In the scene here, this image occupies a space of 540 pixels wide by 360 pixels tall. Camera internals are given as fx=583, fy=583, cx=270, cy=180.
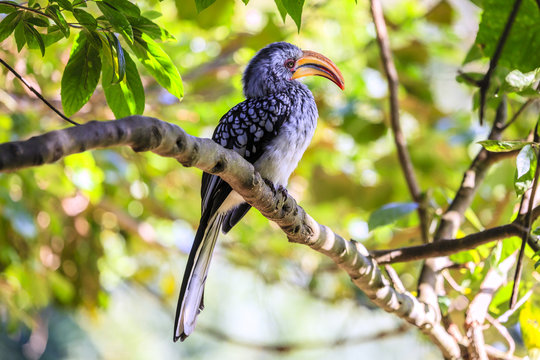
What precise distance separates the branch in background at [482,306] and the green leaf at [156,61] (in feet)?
3.95

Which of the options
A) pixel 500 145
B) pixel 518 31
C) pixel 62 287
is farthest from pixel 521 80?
pixel 62 287

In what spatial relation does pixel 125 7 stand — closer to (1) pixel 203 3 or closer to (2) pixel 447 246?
(1) pixel 203 3

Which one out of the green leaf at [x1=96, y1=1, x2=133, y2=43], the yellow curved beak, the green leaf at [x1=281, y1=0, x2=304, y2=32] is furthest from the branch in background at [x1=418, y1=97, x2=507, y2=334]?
the green leaf at [x1=96, y1=1, x2=133, y2=43]

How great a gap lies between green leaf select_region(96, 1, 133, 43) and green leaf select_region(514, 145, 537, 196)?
3.16 ft

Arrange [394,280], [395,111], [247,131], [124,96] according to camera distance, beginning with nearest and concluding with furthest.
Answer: [124,96], [394,280], [247,131], [395,111]

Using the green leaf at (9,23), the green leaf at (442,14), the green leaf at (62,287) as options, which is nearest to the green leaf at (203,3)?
the green leaf at (9,23)

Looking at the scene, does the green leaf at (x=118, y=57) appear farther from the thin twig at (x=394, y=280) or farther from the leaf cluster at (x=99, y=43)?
the thin twig at (x=394, y=280)

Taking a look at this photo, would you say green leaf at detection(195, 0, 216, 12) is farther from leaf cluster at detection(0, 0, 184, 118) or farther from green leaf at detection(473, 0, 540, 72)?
green leaf at detection(473, 0, 540, 72)

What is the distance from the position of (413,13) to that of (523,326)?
331 centimetres

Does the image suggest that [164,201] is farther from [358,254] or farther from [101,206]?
[358,254]

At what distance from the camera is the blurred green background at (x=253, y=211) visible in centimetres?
333

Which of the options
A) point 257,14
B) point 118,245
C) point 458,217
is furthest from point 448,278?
point 118,245

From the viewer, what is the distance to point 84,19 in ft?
4.24

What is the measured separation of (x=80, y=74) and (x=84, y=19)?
17cm
